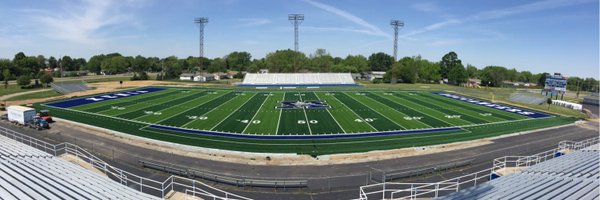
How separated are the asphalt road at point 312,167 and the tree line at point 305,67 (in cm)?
6908

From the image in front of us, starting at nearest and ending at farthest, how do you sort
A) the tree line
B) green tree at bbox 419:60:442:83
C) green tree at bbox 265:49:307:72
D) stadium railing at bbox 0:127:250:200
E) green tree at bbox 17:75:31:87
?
stadium railing at bbox 0:127:250:200 < green tree at bbox 17:75:31:87 < the tree line < green tree at bbox 419:60:442:83 < green tree at bbox 265:49:307:72

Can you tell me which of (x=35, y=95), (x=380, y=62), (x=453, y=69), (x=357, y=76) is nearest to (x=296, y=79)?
(x=357, y=76)

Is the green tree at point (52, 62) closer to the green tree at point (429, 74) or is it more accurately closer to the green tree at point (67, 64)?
the green tree at point (67, 64)

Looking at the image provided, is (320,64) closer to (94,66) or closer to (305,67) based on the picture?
(305,67)

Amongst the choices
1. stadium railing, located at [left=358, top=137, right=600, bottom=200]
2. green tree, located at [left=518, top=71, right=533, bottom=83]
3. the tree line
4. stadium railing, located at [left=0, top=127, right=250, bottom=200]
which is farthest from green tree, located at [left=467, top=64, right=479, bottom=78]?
stadium railing, located at [left=0, top=127, right=250, bottom=200]

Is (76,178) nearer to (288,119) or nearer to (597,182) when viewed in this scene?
(597,182)

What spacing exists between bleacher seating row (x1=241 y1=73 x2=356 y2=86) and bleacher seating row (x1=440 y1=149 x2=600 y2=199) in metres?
76.1

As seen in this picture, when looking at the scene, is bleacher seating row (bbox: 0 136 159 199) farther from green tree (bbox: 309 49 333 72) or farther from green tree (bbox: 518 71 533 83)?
green tree (bbox: 518 71 533 83)

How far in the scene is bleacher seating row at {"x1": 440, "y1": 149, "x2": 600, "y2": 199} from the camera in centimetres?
1222

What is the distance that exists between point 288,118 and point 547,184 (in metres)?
28.1

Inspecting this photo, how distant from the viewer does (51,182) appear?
12242 millimetres

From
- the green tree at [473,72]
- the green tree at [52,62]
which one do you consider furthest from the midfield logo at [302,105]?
the green tree at [52,62]

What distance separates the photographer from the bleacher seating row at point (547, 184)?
12.2 m

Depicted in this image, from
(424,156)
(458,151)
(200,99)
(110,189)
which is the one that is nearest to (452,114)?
(458,151)
